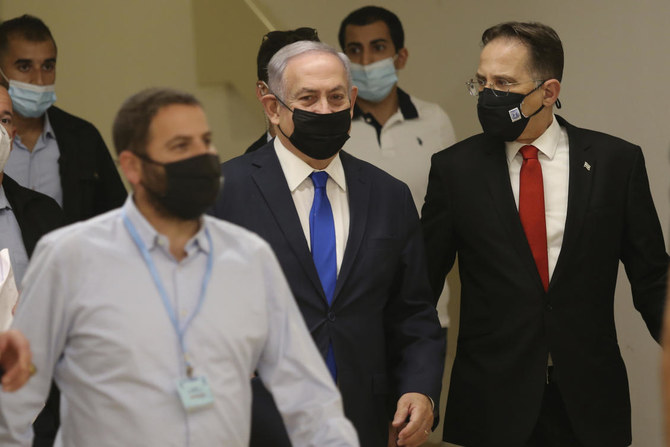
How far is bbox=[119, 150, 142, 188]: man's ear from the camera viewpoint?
86.4 inches

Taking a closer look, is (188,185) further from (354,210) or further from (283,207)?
(354,210)

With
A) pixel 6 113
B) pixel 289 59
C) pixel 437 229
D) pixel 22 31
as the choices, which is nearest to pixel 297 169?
pixel 289 59

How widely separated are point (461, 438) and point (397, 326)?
59 centimetres

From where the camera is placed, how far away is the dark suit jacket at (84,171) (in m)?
4.04

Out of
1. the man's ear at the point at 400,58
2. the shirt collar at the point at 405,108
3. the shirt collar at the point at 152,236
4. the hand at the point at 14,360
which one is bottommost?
the hand at the point at 14,360

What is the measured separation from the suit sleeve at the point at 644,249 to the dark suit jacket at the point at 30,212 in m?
1.87

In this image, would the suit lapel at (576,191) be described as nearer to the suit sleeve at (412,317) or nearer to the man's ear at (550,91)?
the man's ear at (550,91)

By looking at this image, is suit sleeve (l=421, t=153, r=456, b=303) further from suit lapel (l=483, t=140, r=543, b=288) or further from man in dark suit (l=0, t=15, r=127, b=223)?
man in dark suit (l=0, t=15, r=127, b=223)

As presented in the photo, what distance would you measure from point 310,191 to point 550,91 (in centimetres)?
102

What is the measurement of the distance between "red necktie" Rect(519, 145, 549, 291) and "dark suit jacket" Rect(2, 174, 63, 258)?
4.99ft

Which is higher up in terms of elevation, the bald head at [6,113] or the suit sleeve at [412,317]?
the bald head at [6,113]

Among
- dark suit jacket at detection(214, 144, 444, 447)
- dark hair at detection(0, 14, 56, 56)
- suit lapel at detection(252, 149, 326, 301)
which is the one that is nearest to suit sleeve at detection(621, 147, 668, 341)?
dark suit jacket at detection(214, 144, 444, 447)

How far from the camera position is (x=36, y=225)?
3.30m

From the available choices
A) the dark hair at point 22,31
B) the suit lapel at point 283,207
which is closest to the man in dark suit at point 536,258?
the suit lapel at point 283,207
